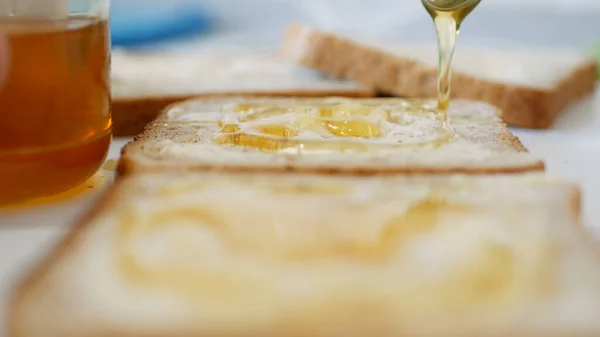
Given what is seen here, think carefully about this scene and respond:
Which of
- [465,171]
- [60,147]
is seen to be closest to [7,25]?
[60,147]

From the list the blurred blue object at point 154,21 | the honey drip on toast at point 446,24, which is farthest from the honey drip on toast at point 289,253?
the blurred blue object at point 154,21

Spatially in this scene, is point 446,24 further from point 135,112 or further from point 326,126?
point 135,112

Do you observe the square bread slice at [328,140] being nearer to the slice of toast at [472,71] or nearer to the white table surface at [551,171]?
the white table surface at [551,171]

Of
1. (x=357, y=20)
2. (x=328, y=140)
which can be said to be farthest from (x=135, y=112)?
(x=357, y=20)

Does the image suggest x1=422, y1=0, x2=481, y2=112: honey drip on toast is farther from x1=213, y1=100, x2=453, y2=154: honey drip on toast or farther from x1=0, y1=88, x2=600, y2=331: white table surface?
x1=0, y1=88, x2=600, y2=331: white table surface

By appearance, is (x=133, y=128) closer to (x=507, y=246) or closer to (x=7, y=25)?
(x=7, y=25)

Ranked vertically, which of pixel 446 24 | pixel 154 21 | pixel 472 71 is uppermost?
pixel 446 24
